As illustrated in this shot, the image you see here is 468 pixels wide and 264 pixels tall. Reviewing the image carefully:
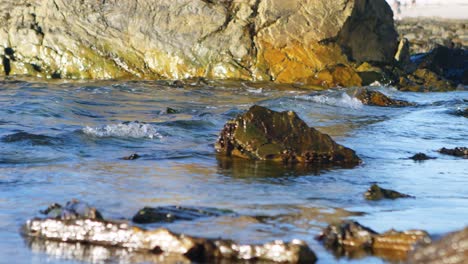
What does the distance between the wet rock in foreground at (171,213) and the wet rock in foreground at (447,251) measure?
2.10m

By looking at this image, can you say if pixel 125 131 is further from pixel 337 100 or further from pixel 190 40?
pixel 190 40

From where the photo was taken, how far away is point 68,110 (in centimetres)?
1188

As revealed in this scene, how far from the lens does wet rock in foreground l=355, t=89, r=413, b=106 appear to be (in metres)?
14.0

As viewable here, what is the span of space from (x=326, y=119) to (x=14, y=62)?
24.6 feet

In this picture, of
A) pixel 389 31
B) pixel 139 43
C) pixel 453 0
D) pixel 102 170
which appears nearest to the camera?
pixel 102 170

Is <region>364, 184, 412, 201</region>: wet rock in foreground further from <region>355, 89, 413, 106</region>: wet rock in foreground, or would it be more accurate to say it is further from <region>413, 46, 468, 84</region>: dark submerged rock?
<region>413, 46, 468, 84</region>: dark submerged rock

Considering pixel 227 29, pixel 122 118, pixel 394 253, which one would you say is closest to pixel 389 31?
pixel 227 29

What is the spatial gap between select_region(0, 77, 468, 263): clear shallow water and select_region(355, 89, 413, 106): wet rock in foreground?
413mm

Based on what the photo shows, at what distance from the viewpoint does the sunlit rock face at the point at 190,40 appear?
54.2 ft

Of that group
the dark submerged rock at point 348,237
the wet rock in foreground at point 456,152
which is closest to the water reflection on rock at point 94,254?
the dark submerged rock at point 348,237

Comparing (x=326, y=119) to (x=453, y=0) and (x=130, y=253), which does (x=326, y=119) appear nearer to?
(x=130, y=253)

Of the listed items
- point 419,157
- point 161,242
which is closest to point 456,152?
point 419,157

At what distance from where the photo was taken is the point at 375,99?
556 inches

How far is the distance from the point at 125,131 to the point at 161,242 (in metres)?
5.06
